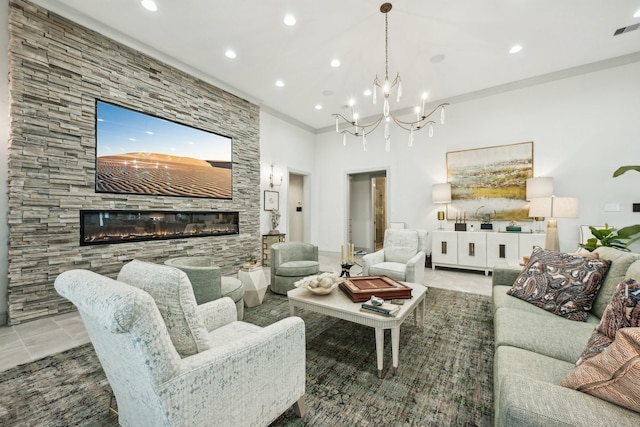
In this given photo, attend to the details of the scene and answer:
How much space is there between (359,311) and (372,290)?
309mm

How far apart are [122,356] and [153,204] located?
3.28m

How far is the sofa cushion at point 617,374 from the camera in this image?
0.76m

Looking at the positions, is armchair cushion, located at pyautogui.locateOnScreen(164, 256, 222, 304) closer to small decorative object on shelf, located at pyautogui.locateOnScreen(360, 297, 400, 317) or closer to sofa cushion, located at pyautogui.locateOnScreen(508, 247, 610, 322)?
small decorative object on shelf, located at pyautogui.locateOnScreen(360, 297, 400, 317)

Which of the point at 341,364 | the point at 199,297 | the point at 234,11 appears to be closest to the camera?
→ the point at 341,364

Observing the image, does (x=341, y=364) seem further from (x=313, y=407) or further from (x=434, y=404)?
(x=434, y=404)

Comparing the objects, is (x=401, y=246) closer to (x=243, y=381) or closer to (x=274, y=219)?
(x=274, y=219)

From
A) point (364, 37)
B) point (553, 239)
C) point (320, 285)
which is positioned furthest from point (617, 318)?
point (364, 37)

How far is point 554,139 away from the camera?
438 cm

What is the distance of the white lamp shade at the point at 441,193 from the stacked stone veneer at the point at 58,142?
473 centimetres

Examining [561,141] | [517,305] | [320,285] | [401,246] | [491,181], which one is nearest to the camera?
[517,305]

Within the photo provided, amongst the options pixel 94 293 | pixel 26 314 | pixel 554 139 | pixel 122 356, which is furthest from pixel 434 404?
pixel 554 139

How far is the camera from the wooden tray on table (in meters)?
2.07

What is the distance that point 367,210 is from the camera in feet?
24.3

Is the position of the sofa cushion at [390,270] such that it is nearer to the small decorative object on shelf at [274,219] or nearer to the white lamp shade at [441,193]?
the white lamp shade at [441,193]
